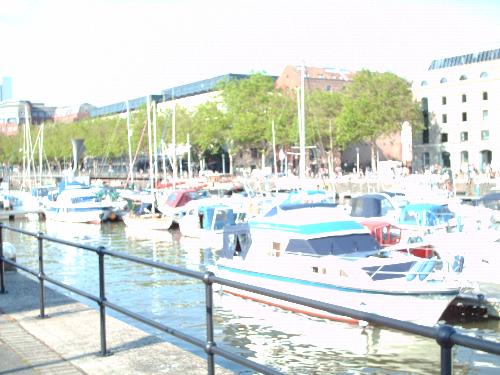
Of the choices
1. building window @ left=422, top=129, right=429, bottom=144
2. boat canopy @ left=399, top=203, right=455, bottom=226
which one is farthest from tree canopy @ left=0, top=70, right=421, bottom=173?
boat canopy @ left=399, top=203, right=455, bottom=226

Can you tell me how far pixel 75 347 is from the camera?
7344mm

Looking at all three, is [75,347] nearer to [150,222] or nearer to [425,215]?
[425,215]

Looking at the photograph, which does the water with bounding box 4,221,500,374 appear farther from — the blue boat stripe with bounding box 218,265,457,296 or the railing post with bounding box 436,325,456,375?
the railing post with bounding box 436,325,456,375

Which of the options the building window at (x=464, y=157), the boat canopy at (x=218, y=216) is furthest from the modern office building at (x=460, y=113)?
the boat canopy at (x=218, y=216)

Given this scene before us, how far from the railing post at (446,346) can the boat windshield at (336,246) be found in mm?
17740

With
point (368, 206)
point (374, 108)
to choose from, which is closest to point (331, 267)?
point (368, 206)

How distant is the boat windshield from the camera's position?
21.1 meters

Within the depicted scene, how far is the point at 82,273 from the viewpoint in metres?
29.2

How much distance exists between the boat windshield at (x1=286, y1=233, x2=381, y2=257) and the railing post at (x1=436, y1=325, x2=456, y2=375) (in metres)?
17.7

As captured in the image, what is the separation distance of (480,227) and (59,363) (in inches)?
1033

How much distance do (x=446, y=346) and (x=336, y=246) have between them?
60.5ft

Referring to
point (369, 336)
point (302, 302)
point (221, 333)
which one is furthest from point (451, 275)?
point (302, 302)

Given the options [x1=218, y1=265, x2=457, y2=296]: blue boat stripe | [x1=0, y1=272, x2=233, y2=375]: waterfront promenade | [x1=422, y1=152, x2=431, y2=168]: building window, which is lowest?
[x1=218, y1=265, x2=457, y2=296]: blue boat stripe

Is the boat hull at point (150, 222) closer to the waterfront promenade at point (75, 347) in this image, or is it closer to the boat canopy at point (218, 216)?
the boat canopy at point (218, 216)
